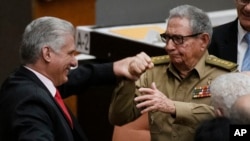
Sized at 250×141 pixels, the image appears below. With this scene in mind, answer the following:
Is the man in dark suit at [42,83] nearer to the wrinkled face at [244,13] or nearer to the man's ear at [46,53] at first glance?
the man's ear at [46,53]

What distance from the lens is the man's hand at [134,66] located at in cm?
364

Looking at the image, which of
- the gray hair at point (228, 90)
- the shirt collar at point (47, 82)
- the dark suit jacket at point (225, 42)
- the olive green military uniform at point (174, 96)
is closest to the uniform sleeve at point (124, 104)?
the olive green military uniform at point (174, 96)

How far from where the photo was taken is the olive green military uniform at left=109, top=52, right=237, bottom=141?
152 inches

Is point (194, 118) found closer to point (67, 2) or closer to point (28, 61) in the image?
point (28, 61)

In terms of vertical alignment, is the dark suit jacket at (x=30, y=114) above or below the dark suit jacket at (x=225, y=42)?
below

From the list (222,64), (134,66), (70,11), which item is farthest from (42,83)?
(70,11)

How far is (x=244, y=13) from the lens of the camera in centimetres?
438

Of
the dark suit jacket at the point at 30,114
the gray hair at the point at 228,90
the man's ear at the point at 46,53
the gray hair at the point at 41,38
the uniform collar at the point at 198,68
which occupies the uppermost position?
the gray hair at the point at 41,38

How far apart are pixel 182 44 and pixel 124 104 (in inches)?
16.9

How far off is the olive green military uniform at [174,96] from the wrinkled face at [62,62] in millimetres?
324

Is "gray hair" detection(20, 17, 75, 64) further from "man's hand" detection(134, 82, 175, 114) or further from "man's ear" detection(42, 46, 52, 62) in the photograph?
"man's hand" detection(134, 82, 175, 114)

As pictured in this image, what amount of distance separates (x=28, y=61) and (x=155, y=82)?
780mm

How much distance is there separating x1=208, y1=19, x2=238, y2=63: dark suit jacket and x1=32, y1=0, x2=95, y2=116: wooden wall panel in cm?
214

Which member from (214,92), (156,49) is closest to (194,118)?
(214,92)
